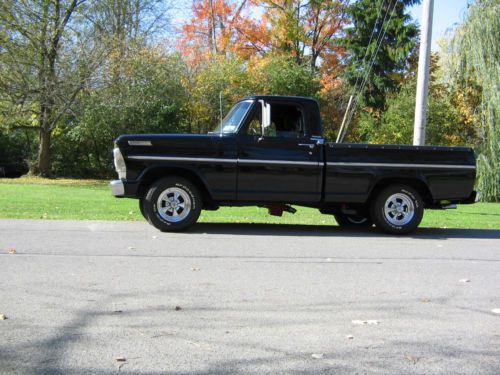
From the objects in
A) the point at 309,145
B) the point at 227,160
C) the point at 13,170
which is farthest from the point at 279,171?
the point at 13,170

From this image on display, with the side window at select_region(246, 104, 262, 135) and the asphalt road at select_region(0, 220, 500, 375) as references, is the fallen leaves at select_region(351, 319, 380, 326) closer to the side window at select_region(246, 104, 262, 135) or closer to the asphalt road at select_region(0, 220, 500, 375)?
the asphalt road at select_region(0, 220, 500, 375)

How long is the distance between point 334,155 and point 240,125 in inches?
67.6

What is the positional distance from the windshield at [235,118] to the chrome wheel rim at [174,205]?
1.42 meters

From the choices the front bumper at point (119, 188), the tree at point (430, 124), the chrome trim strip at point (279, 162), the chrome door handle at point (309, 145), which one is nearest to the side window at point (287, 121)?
the chrome door handle at point (309, 145)

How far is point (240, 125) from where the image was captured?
9.72 m

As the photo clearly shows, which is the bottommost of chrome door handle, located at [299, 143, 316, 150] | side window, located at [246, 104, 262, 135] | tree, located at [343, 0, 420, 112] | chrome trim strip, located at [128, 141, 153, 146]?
chrome trim strip, located at [128, 141, 153, 146]

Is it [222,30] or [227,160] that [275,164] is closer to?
[227,160]

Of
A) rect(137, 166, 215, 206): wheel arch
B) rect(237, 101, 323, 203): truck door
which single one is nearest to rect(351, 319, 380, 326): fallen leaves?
rect(237, 101, 323, 203): truck door

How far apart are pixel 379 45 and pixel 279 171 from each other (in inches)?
1032

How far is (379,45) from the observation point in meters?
33.5

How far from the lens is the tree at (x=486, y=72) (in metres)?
21.6

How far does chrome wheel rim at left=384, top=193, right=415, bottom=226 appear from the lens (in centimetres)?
1012

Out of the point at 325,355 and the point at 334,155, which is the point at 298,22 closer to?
the point at 334,155

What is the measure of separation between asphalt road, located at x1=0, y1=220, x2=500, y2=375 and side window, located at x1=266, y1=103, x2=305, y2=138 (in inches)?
78.0
